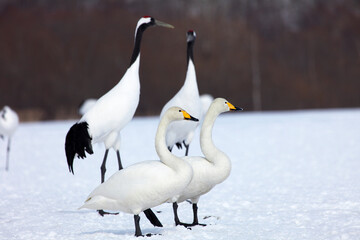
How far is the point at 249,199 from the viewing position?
638cm

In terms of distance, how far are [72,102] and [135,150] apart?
13734 millimetres

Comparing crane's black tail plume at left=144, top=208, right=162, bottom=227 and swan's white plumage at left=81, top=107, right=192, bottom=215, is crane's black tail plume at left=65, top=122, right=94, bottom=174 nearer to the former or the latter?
crane's black tail plume at left=144, top=208, right=162, bottom=227

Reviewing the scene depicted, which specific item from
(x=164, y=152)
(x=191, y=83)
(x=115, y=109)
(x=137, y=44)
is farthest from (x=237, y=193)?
(x=164, y=152)

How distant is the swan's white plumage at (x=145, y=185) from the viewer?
4324mm

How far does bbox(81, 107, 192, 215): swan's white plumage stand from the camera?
4324mm

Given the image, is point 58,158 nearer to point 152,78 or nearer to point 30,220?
point 30,220

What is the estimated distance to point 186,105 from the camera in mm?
7250

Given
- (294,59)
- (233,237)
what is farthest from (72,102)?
(233,237)

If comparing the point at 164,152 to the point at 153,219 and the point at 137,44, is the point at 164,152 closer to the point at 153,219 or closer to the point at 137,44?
the point at 153,219

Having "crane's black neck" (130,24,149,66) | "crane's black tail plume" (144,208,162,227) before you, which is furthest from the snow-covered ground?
"crane's black neck" (130,24,149,66)

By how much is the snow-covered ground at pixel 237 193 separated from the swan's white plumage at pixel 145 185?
0.29 meters

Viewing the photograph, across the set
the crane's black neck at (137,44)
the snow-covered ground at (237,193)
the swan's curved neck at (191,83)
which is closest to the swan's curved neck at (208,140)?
the snow-covered ground at (237,193)

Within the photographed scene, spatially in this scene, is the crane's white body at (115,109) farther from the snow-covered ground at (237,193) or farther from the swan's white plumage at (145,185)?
the swan's white plumage at (145,185)

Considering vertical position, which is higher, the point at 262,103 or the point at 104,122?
the point at 104,122
